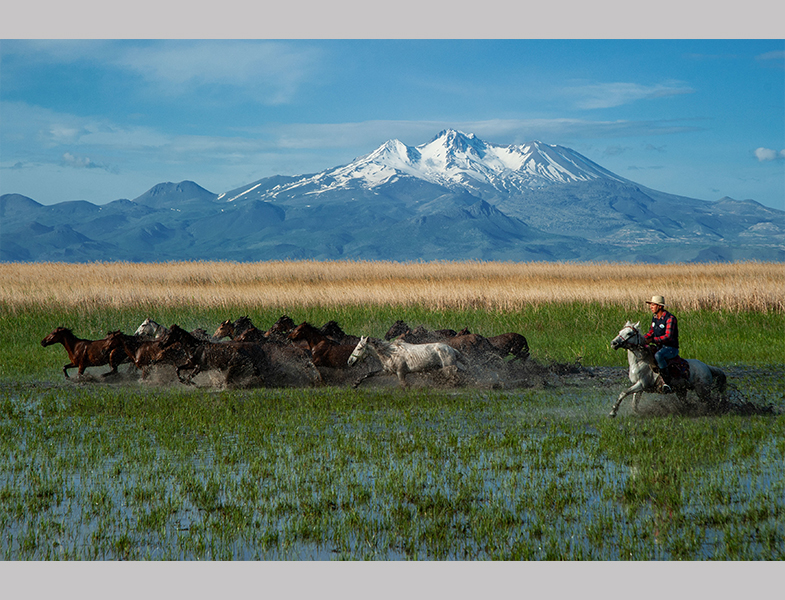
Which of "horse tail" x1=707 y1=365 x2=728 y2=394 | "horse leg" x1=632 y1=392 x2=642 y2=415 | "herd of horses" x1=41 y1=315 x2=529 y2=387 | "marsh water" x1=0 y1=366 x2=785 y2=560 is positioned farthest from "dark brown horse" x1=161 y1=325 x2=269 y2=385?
"horse tail" x1=707 y1=365 x2=728 y2=394

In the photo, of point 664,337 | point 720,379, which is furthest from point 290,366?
point 720,379

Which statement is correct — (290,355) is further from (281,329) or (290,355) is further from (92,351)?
(92,351)

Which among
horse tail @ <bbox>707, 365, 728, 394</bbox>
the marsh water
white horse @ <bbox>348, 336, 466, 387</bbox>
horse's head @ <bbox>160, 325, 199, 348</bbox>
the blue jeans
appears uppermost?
horse's head @ <bbox>160, 325, 199, 348</bbox>

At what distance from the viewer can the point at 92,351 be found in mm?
16672

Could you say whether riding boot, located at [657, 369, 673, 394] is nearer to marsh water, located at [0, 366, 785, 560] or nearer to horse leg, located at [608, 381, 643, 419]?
horse leg, located at [608, 381, 643, 419]

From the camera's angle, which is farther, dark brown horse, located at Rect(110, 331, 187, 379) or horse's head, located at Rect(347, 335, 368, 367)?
dark brown horse, located at Rect(110, 331, 187, 379)

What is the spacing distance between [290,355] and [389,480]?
7.75 meters

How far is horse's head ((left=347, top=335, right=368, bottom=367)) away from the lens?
15.2 metres

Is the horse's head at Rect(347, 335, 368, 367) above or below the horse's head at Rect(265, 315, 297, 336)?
below

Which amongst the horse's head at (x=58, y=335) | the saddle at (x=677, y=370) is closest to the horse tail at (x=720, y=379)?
the saddle at (x=677, y=370)

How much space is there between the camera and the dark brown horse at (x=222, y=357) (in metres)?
15.4

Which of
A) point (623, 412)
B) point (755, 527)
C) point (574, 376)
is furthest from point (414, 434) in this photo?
point (574, 376)

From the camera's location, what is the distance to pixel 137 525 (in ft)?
24.1

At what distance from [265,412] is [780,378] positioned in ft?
38.0
